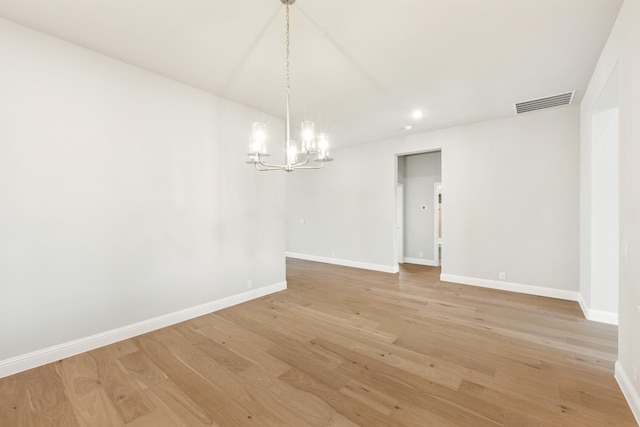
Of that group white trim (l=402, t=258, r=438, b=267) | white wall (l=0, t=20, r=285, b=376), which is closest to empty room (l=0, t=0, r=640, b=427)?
white wall (l=0, t=20, r=285, b=376)

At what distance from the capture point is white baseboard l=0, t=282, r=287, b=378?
241 centimetres

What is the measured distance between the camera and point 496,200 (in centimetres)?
481

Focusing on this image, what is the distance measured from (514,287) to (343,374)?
392cm

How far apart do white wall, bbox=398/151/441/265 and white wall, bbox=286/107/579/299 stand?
4.71 feet

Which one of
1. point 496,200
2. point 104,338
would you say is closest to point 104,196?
point 104,338

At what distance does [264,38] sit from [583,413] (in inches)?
157

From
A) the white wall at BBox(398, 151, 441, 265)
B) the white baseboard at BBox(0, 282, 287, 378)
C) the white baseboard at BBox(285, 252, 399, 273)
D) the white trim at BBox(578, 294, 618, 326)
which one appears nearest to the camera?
the white baseboard at BBox(0, 282, 287, 378)

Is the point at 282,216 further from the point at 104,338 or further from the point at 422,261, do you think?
the point at 422,261

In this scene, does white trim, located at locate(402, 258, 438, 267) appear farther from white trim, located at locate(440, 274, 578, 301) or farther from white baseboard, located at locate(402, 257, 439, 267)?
white trim, located at locate(440, 274, 578, 301)

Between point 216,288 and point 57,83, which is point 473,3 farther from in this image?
point 216,288

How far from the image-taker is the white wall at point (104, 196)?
95.2 inches

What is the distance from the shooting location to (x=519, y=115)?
4.56 meters

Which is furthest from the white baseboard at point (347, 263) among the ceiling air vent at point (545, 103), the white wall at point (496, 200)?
the ceiling air vent at point (545, 103)

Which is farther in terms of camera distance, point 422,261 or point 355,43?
point 422,261
